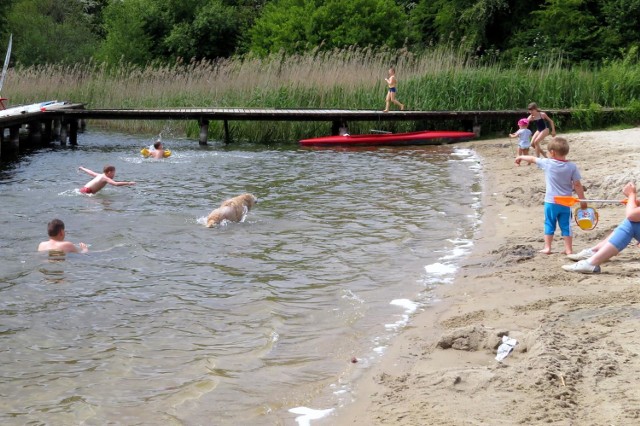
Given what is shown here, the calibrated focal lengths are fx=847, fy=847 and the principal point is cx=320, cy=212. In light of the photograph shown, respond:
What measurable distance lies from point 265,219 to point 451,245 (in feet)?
11.2

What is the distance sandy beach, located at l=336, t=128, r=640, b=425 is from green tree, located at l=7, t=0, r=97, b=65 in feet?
121

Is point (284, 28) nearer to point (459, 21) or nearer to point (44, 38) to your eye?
point (459, 21)

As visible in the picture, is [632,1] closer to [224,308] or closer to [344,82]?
[344,82]

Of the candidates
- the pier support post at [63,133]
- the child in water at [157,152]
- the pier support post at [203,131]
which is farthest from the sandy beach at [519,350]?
the pier support post at [63,133]

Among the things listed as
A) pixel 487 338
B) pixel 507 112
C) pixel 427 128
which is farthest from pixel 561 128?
pixel 487 338

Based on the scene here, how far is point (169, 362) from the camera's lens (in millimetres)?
6746

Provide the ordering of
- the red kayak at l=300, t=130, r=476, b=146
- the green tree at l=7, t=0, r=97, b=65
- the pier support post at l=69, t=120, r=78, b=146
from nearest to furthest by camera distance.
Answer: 1. the red kayak at l=300, t=130, r=476, b=146
2. the pier support post at l=69, t=120, r=78, b=146
3. the green tree at l=7, t=0, r=97, b=65

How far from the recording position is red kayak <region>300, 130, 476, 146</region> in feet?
77.0

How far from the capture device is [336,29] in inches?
1390

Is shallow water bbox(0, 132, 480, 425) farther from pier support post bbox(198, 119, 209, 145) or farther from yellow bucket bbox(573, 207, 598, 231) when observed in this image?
pier support post bbox(198, 119, 209, 145)

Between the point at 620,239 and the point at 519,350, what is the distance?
2531mm

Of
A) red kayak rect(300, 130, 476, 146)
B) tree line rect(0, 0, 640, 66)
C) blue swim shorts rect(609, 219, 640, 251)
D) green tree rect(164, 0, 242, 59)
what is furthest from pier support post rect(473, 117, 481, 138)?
green tree rect(164, 0, 242, 59)

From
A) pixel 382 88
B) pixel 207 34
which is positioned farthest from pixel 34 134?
pixel 207 34

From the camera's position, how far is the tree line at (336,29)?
1385 inches
